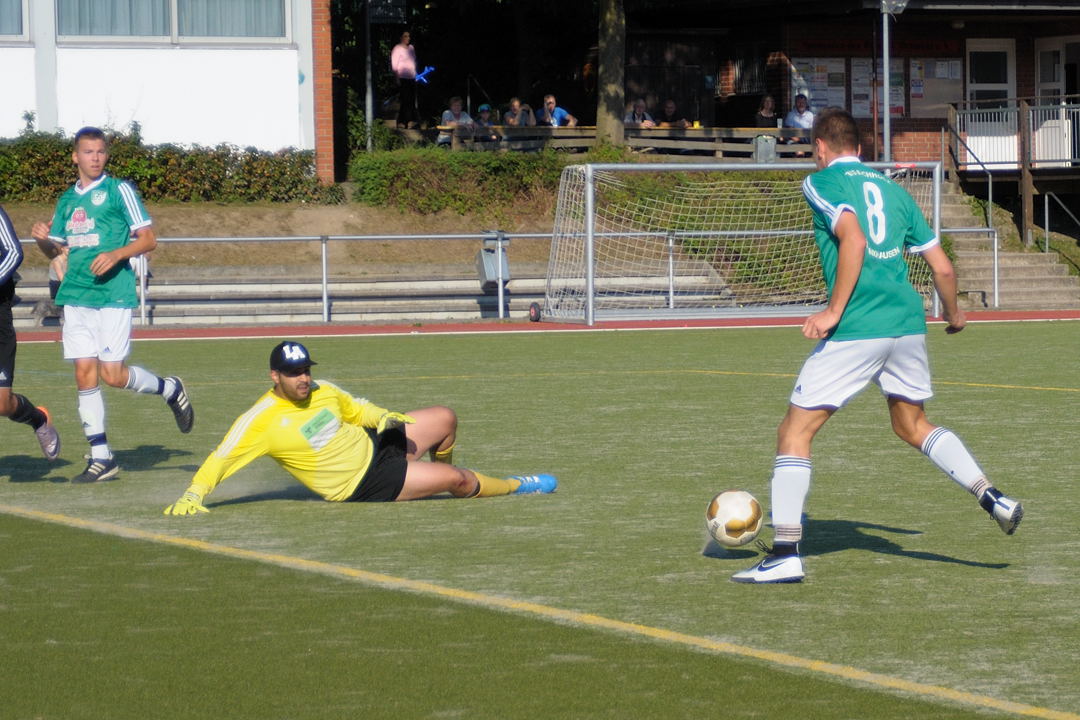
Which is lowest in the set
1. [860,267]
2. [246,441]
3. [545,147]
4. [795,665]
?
[795,665]

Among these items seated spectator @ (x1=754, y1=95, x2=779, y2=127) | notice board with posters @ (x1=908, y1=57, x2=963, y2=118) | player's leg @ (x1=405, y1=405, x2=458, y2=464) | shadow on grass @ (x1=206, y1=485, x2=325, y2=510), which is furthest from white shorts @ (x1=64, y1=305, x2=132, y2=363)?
notice board with posters @ (x1=908, y1=57, x2=963, y2=118)

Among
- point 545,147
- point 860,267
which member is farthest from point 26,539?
point 545,147

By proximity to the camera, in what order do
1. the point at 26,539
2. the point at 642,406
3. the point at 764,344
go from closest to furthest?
the point at 26,539, the point at 642,406, the point at 764,344

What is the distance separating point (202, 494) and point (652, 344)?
534 inches

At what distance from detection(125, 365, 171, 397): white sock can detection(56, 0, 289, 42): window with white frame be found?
23167 millimetres

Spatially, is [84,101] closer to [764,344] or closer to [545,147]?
[545,147]

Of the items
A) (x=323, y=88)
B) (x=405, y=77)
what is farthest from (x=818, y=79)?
(x=323, y=88)

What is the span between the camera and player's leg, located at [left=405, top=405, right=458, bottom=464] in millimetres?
9438

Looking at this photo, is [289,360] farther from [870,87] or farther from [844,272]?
[870,87]

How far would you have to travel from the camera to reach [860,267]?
A: 6.84 meters

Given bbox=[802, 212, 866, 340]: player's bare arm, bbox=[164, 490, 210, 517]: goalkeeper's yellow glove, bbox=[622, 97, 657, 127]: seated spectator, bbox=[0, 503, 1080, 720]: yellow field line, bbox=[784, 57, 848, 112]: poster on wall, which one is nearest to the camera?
bbox=[0, 503, 1080, 720]: yellow field line

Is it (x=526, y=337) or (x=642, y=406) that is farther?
(x=526, y=337)

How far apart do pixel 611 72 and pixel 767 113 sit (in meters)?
4.14

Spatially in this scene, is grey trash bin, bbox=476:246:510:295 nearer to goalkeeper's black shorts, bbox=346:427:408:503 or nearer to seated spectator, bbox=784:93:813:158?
seated spectator, bbox=784:93:813:158
